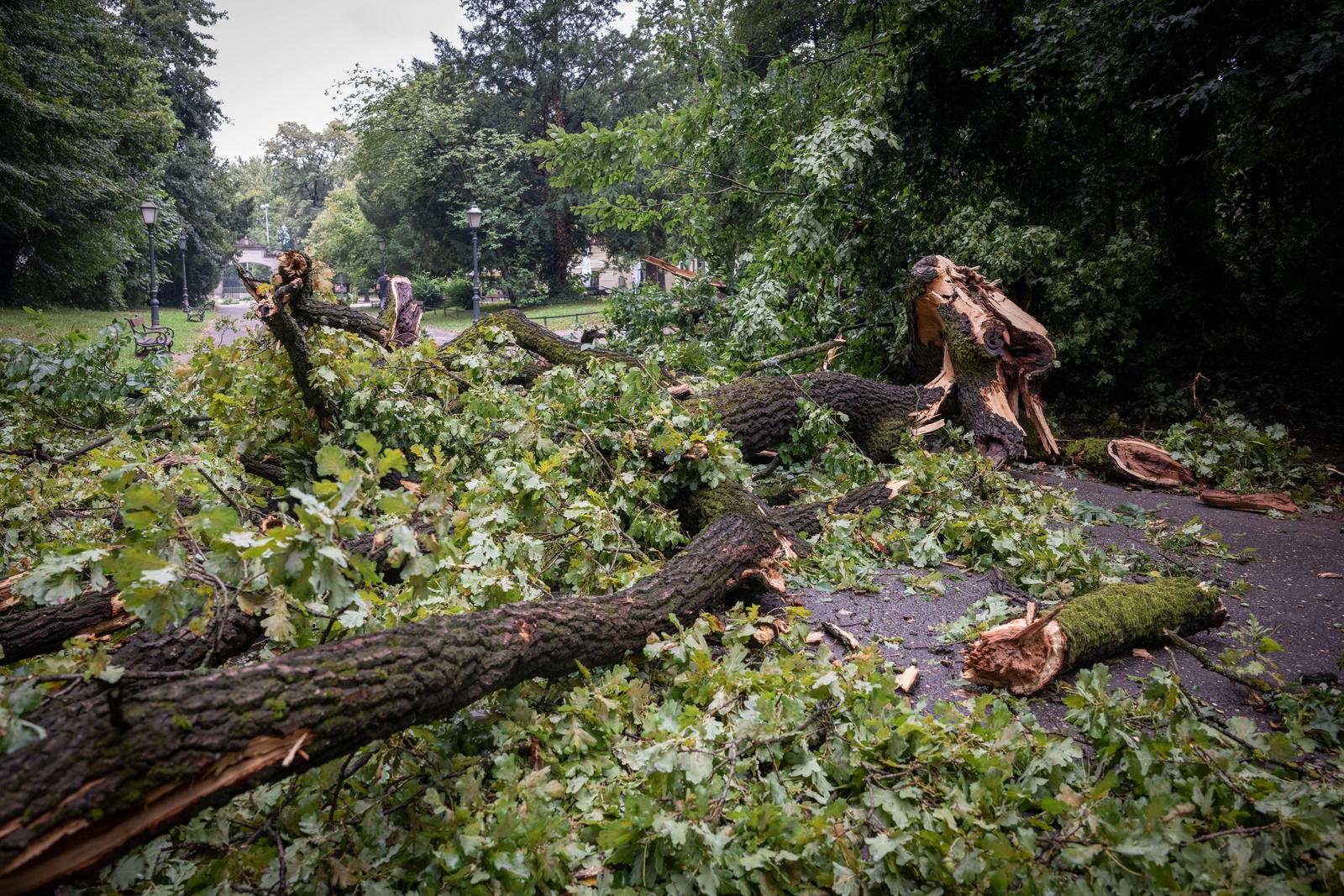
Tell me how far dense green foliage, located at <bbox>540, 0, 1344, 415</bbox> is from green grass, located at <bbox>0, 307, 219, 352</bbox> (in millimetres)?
8530

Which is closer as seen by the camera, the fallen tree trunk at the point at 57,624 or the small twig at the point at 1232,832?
the small twig at the point at 1232,832

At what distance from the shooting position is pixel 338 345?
5.15 m

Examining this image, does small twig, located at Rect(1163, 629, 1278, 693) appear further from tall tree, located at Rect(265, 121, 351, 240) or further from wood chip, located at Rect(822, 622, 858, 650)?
tall tree, located at Rect(265, 121, 351, 240)

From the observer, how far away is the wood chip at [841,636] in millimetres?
3107

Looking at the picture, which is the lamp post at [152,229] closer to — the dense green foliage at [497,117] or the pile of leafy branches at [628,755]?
the dense green foliage at [497,117]

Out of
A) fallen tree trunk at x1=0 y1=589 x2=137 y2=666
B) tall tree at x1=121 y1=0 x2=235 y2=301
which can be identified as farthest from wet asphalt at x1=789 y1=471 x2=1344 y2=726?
tall tree at x1=121 y1=0 x2=235 y2=301

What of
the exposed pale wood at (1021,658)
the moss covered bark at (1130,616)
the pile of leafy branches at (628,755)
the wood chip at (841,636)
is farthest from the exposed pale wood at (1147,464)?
the wood chip at (841,636)

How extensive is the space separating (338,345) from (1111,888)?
17.1 feet

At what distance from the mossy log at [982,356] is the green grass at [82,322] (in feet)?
31.5

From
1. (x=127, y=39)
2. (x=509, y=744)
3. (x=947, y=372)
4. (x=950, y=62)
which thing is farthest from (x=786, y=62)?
(x=127, y=39)

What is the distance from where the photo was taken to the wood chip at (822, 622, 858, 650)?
3107mm

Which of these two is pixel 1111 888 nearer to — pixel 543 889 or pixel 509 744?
pixel 543 889

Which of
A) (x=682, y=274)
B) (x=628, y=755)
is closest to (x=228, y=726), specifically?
(x=628, y=755)

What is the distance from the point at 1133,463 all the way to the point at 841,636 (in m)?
4.57
